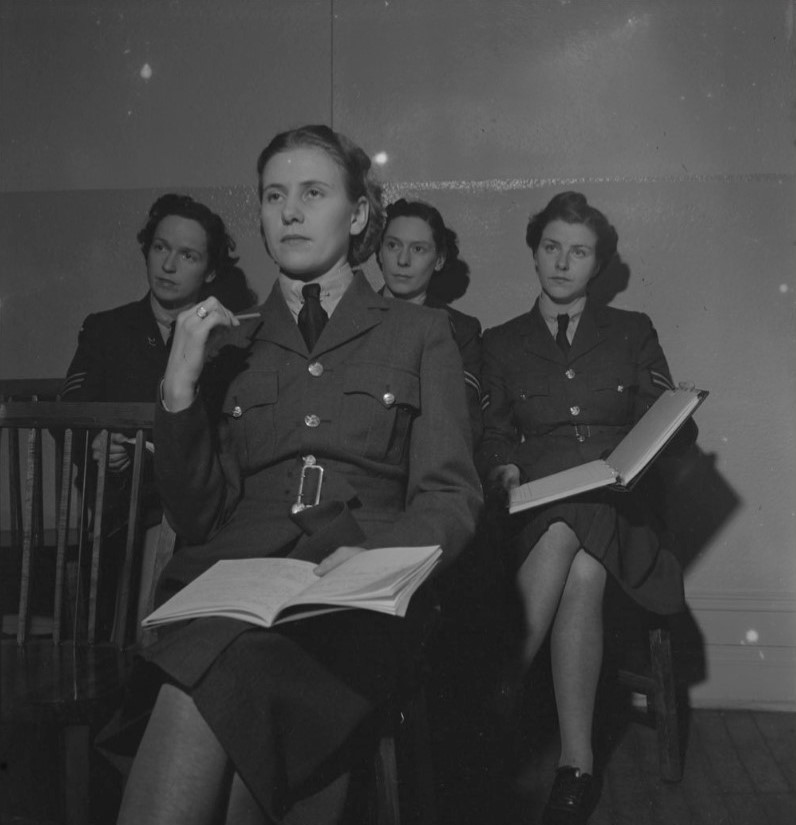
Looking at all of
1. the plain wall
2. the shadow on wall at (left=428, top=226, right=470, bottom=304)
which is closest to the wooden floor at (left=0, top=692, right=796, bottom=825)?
the plain wall

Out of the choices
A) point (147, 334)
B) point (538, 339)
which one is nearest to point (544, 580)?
point (538, 339)

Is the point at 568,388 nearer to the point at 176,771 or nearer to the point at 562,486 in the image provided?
the point at 562,486

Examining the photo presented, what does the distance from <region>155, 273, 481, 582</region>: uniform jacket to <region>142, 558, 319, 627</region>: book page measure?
0.16 m

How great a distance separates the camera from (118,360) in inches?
107

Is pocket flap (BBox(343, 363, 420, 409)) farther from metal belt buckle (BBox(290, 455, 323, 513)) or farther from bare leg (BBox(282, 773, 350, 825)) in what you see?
bare leg (BBox(282, 773, 350, 825))

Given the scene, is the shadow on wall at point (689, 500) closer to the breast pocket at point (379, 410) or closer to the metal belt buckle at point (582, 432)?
the metal belt buckle at point (582, 432)

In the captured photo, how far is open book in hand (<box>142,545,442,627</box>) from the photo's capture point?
3.79 ft

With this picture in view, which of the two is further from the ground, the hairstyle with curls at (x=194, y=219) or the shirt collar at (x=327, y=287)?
the hairstyle with curls at (x=194, y=219)

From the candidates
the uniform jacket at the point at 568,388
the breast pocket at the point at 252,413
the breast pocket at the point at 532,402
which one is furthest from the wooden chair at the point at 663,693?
the breast pocket at the point at 252,413

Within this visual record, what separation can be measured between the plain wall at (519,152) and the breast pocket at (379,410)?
5.12ft

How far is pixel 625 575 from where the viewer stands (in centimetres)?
244

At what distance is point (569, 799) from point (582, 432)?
1003mm

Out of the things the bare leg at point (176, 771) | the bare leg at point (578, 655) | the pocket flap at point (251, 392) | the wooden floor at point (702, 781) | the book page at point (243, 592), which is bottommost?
Result: the wooden floor at point (702, 781)

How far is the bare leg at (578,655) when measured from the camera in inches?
88.5
